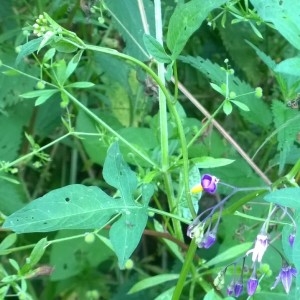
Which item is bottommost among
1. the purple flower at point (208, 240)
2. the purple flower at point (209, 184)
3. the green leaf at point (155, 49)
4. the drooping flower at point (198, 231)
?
the purple flower at point (208, 240)

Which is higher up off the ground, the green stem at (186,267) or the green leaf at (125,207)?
the green leaf at (125,207)

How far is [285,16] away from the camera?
733mm

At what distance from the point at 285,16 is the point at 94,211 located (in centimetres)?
27

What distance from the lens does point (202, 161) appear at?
0.94m

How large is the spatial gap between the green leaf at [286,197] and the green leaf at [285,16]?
140mm

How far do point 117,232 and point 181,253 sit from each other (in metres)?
0.29

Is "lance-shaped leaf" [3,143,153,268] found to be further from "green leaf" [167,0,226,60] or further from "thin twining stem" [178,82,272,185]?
"thin twining stem" [178,82,272,185]

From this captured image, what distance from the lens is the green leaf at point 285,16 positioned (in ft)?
2.35

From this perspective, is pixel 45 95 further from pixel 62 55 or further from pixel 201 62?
pixel 62 55

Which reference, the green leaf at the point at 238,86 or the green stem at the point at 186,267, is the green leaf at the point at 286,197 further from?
the green leaf at the point at 238,86

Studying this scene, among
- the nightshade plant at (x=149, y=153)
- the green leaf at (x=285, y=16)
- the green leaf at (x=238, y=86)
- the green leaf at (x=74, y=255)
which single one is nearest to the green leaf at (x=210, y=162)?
the nightshade plant at (x=149, y=153)

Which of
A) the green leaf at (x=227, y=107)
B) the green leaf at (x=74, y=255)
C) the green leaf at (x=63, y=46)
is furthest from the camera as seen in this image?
the green leaf at (x=74, y=255)

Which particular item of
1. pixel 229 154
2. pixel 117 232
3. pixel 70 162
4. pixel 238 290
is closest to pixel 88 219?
pixel 117 232

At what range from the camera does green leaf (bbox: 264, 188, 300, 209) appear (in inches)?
26.2
